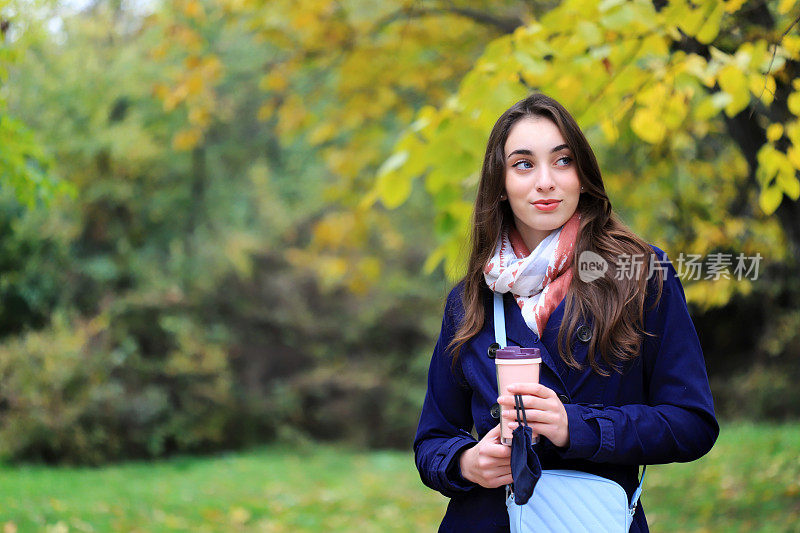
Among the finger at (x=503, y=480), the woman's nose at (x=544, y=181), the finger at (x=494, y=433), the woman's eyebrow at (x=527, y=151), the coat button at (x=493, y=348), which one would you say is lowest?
the finger at (x=503, y=480)

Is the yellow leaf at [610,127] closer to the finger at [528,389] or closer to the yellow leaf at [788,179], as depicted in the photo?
the yellow leaf at [788,179]

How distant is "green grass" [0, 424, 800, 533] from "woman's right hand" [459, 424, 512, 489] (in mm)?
4395

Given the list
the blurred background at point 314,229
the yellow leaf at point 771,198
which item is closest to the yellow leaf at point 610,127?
the blurred background at point 314,229

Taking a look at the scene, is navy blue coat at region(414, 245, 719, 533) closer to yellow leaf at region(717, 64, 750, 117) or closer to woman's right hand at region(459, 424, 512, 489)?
woman's right hand at region(459, 424, 512, 489)

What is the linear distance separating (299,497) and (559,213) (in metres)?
7.17

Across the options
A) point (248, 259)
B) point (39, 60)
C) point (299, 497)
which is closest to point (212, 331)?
point (248, 259)

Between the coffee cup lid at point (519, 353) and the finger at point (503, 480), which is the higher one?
the coffee cup lid at point (519, 353)

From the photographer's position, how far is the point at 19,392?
9.18 m

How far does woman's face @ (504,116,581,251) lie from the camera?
180cm

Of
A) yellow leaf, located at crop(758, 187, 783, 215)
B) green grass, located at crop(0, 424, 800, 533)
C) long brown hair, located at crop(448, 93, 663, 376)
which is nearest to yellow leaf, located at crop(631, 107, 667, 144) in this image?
yellow leaf, located at crop(758, 187, 783, 215)

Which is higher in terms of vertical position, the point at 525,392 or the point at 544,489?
the point at 525,392

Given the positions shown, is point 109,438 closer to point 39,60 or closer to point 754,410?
point 39,60

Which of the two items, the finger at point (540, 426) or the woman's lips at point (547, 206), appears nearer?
the finger at point (540, 426)

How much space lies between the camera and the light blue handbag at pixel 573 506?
159 centimetres
